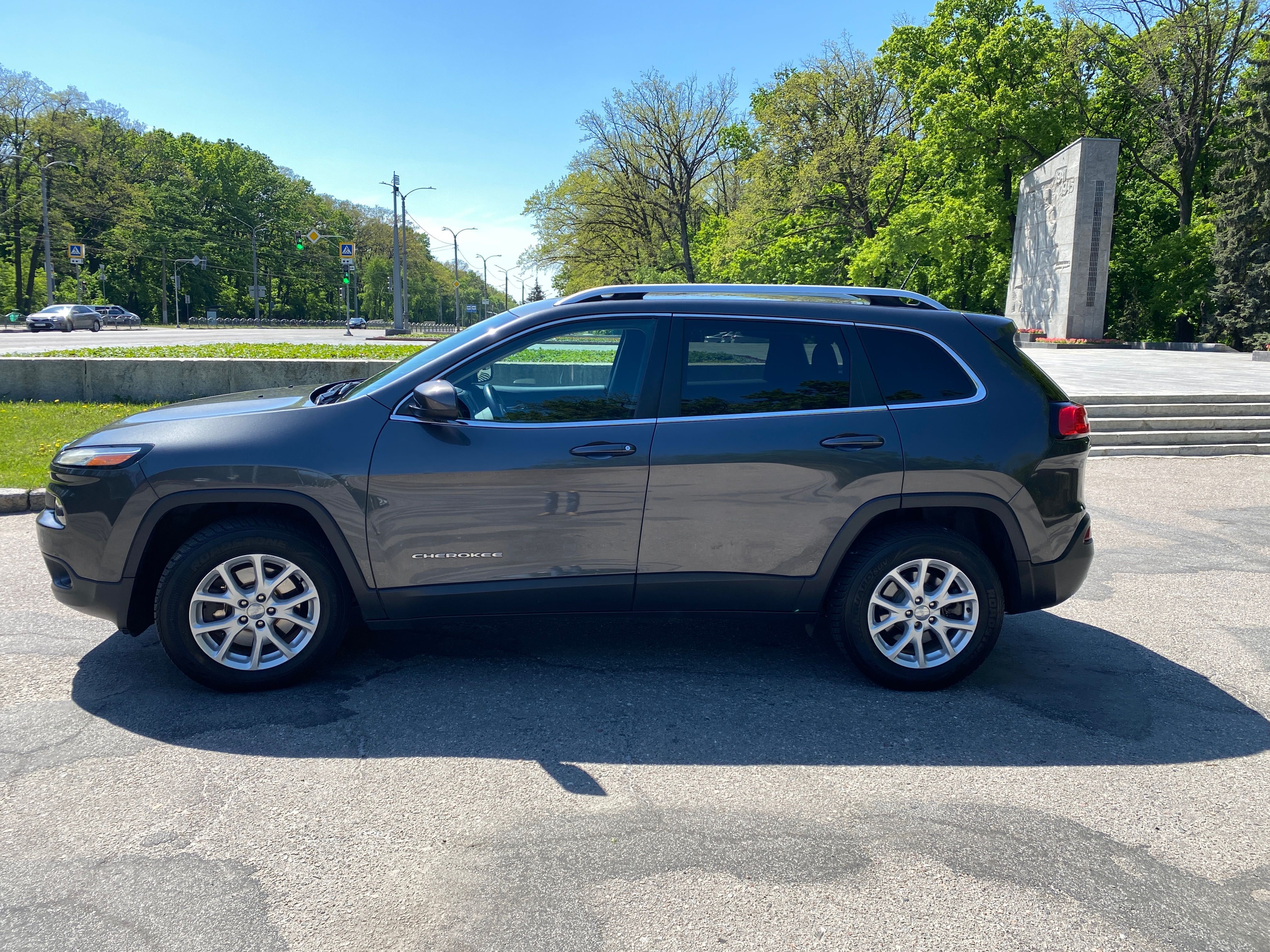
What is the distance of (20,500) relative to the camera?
7.28 m

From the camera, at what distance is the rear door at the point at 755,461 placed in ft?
12.8

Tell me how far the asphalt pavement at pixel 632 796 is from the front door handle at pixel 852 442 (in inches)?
34.6

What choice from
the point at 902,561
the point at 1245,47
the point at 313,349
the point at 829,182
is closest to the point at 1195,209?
the point at 1245,47

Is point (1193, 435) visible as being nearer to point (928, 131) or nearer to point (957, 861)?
point (957, 861)

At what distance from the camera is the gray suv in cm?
380

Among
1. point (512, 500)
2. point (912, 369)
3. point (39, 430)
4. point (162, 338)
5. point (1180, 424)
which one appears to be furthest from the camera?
point (162, 338)

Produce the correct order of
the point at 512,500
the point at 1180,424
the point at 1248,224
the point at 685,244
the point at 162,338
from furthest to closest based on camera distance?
the point at 685,244
the point at 162,338
the point at 1248,224
the point at 1180,424
the point at 512,500

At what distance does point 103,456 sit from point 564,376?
1.99m

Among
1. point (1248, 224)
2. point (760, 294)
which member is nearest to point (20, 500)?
point (760, 294)

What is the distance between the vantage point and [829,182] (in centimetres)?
3894

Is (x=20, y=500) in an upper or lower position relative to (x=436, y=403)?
lower

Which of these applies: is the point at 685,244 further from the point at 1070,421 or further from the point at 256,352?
the point at 1070,421

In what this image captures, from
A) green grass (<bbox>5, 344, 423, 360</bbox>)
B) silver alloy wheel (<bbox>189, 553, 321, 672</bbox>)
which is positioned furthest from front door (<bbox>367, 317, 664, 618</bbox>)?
green grass (<bbox>5, 344, 423, 360</bbox>)

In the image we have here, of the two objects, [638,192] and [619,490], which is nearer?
[619,490]
